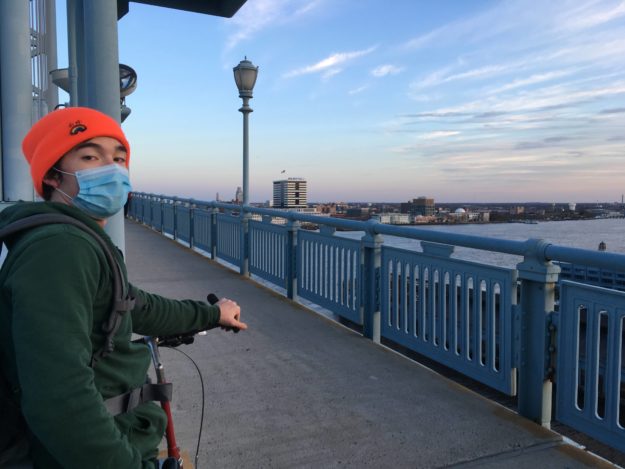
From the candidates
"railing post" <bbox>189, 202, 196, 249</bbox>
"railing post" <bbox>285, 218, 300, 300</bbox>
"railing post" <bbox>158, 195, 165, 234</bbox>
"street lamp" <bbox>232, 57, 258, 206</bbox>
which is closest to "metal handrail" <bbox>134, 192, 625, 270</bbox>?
"railing post" <bbox>285, 218, 300, 300</bbox>

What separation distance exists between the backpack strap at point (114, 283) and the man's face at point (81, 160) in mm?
202

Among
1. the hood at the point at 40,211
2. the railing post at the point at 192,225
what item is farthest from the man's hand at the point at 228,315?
the railing post at the point at 192,225

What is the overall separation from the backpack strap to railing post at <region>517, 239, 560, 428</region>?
276 centimetres

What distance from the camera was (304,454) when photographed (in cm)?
312

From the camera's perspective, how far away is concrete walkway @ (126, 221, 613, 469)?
10.2 feet

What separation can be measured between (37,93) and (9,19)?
15.0 metres

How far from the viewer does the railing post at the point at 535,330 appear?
3.41 meters

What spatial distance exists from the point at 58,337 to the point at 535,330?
312cm

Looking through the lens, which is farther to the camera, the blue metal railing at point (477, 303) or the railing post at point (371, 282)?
the railing post at point (371, 282)

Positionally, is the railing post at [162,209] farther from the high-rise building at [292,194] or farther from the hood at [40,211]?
the hood at [40,211]

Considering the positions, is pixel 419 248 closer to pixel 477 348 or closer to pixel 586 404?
pixel 477 348

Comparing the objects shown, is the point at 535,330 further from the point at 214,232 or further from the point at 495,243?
the point at 214,232

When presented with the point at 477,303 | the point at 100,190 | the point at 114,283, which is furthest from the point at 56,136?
the point at 477,303

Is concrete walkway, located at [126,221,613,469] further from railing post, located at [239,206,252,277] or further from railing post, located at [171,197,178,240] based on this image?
railing post, located at [171,197,178,240]
